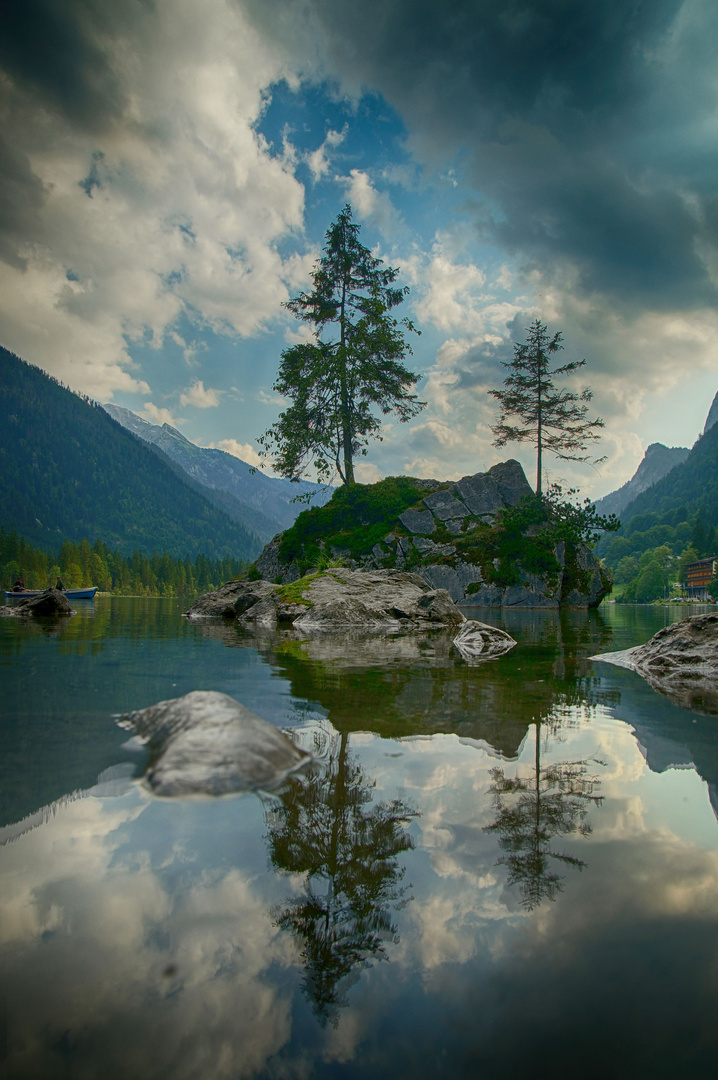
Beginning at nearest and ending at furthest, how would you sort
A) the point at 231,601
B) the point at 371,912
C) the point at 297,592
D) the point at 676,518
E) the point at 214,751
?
Result: the point at 371,912 → the point at 214,751 → the point at 297,592 → the point at 231,601 → the point at 676,518

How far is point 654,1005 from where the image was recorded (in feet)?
3.89

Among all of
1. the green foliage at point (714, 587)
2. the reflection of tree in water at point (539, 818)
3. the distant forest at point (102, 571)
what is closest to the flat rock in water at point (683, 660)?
the reflection of tree in water at point (539, 818)

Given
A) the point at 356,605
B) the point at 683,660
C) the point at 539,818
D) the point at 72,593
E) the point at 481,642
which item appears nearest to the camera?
the point at 539,818

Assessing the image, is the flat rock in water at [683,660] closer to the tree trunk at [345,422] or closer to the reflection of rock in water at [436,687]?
the reflection of rock in water at [436,687]

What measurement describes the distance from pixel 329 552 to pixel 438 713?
2102 centimetres

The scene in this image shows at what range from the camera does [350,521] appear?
1057 inches

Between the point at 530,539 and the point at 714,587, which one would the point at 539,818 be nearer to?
the point at 530,539

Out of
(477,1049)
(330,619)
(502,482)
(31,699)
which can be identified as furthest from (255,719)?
(502,482)

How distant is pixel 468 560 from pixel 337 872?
2369 centimetres

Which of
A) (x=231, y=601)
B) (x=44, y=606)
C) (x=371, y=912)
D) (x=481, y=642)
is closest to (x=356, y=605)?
(x=481, y=642)

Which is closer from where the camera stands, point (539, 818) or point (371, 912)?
point (371, 912)

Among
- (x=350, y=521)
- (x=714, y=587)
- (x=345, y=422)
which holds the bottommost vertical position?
(x=714, y=587)

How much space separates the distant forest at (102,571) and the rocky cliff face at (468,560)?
2835 inches

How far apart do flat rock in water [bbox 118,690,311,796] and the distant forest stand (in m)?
88.6
